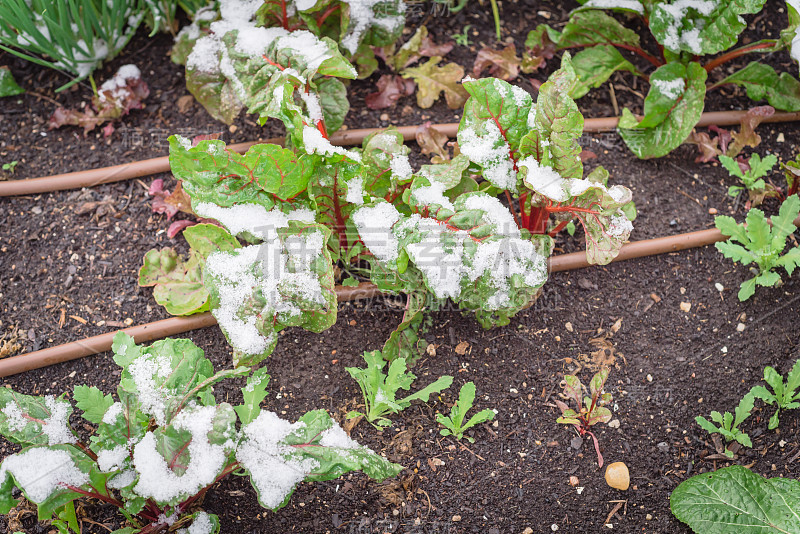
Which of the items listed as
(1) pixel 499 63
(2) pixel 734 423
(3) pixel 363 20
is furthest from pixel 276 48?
(2) pixel 734 423

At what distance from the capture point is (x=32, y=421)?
4.99 feet

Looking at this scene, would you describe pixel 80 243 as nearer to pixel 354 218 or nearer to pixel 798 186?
pixel 354 218

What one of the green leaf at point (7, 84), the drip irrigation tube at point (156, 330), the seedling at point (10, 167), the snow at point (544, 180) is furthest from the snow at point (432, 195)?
the green leaf at point (7, 84)

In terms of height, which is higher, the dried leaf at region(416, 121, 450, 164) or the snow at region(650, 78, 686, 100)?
the snow at region(650, 78, 686, 100)

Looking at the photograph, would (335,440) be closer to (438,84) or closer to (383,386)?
(383,386)

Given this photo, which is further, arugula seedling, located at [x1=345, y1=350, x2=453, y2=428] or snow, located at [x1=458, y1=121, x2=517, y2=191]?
snow, located at [x1=458, y1=121, x2=517, y2=191]

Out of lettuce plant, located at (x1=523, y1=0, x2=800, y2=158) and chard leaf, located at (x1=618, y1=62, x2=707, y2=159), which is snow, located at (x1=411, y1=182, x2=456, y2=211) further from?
chard leaf, located at (x1=618, y1=62, x2=707, y2=159)

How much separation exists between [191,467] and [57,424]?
42cm

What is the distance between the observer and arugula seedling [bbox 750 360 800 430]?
175 cm

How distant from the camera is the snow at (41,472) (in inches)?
56.1

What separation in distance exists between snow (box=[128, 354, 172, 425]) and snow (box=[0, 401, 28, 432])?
297mm

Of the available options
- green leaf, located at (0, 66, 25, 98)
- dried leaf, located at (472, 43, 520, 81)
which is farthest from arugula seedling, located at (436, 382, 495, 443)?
green leaf, located at (0, 66, 25, 98)

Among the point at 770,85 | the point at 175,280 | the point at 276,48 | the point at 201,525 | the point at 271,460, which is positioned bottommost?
the point at 201,525

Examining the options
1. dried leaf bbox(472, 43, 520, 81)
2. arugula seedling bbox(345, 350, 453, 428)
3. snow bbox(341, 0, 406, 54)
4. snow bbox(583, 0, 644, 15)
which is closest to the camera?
arugula seedling bbox(345, 350, 453, 428)
